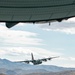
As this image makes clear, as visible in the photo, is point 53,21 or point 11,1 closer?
point 11,1

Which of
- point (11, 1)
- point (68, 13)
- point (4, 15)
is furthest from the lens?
point (68, 13)

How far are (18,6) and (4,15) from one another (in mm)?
728

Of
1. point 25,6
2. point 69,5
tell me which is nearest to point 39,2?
point 25,6

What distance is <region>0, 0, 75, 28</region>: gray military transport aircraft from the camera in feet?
32.3

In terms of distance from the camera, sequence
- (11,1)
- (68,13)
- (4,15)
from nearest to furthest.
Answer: (11,1), (4,15), (68,13)

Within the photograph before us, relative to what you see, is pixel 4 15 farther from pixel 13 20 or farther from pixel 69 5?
pixel 69 5

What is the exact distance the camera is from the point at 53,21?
1155 centimetres

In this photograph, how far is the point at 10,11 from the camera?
10.1m

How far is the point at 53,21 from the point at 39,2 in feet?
6.02

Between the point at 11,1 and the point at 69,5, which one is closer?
the point at 11,1

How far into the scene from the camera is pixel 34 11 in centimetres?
1033

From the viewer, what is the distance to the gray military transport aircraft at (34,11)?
984cm

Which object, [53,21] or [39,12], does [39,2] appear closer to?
[39,12]

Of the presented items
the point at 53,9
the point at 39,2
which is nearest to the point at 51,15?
the point at 53,9
